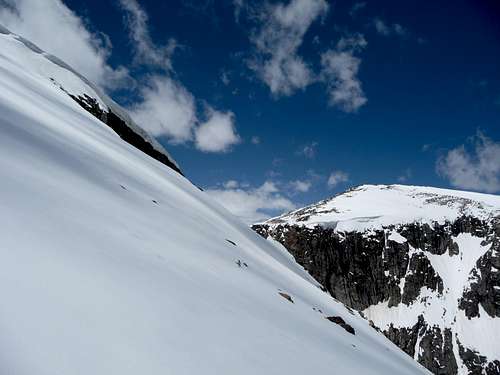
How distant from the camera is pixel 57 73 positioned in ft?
89.0

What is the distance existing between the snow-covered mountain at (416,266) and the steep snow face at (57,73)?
74.5 meters

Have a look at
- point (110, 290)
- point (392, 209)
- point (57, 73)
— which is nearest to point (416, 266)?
point (392, 209)

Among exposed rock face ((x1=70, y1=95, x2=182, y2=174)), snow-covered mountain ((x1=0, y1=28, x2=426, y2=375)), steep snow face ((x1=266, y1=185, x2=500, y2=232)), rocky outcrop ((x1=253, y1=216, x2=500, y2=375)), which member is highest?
steep snow face ((x1=266, y1=185, x2=500, y2=232))

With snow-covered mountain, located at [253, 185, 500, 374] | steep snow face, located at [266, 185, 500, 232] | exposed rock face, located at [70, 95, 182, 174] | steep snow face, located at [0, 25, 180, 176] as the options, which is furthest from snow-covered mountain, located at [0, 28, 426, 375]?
steep snow face, located at [266, 185, 500, 232]

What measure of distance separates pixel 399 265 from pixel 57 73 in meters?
104

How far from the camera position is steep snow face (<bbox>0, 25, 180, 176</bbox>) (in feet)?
81.6

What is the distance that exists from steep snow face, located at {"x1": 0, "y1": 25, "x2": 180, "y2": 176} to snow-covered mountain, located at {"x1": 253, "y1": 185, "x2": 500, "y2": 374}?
7454 cm

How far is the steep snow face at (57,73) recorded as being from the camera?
979 inches

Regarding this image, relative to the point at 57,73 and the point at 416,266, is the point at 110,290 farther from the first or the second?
the point at 416,266

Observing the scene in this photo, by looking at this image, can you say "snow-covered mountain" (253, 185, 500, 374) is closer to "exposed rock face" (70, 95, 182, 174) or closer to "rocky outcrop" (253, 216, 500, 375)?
"rocky outcrop" (253, 216, 500, 375)

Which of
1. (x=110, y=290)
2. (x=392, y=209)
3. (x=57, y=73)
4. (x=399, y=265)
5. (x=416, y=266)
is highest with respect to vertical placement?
(x=392, y=209)

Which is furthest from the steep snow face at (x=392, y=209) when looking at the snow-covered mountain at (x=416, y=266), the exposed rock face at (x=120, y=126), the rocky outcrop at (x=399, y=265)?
the exposed rock face at (x=120, y=126)

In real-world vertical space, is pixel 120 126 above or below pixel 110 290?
above

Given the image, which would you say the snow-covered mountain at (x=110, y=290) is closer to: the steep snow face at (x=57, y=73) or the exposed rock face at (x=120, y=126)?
the steep snow face at (x=57, y=73)
